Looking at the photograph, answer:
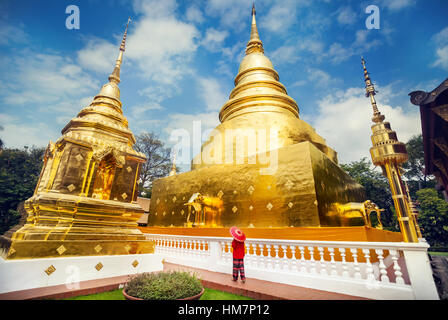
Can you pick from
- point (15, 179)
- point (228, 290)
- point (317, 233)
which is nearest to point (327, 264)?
point (228, 290)

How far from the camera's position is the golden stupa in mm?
6324

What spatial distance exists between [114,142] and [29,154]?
1008 inches

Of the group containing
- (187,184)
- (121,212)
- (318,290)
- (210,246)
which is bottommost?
(318,290)

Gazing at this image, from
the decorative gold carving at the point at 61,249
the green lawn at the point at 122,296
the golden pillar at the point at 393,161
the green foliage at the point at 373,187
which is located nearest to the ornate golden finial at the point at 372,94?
the golden pillar at the point at 393,161

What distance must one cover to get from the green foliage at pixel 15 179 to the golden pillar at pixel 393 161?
22819 millimetres

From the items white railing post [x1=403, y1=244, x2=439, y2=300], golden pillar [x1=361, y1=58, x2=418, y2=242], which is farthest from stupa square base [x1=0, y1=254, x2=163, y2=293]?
golden pillar [x1=361, y1=58, x2=418, y2=242]

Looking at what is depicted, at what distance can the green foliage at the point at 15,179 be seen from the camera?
55.6ft

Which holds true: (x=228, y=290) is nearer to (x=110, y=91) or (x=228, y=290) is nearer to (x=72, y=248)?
(x=72, y=248)

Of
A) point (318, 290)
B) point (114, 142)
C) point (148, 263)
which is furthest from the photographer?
point (114, 142)

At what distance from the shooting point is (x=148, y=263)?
4.52 metres

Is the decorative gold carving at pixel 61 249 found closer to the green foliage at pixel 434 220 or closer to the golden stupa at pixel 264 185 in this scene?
the golden stupa at pixel 264 185

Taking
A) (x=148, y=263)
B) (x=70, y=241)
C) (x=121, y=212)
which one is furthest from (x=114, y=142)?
(x=148, y=263)

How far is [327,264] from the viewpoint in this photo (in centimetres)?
355
